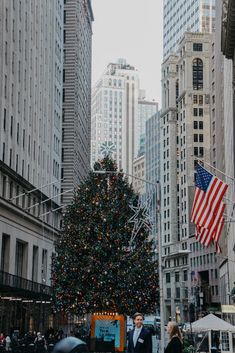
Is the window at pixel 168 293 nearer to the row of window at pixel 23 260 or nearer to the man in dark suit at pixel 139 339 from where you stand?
→ the row of window at pixel 23 260

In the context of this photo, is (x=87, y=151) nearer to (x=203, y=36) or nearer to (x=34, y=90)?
(x=203, y=36)

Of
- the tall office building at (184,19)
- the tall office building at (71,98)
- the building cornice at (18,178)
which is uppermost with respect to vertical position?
the tall office building at (184,19)

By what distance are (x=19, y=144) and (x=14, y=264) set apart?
1009cm

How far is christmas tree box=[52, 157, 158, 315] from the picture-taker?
1886 inches

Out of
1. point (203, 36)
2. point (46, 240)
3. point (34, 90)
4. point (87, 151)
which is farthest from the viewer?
point (203, 36)

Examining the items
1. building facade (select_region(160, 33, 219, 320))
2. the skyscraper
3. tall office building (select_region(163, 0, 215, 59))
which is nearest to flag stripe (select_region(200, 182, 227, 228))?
building facade (select_region(160, 33, 219, 320))

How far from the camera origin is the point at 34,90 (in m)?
64.9

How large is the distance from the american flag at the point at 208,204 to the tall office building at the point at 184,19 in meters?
136

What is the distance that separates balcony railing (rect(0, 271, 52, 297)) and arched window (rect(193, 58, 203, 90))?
85826 millimetres

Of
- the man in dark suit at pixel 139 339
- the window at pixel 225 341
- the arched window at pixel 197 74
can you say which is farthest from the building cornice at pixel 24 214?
the arched window at pixel 197 74

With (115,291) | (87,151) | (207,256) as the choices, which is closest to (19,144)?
(115,291)

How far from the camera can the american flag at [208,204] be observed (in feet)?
79.6

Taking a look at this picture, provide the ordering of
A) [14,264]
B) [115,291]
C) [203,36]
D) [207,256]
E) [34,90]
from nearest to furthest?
[115,291]
[14,264]
[34,90]
[207,256]
[203,36]

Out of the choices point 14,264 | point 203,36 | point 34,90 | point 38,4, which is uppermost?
point 203,36
